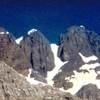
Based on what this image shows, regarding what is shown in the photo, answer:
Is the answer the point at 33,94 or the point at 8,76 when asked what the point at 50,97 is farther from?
the point at 8,76

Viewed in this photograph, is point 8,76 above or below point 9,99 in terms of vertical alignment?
above

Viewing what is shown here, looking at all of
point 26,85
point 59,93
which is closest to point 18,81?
point 26,85

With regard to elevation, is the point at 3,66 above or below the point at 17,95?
above

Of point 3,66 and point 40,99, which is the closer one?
point 40,99

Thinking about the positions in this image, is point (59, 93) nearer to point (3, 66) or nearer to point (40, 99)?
point (40, 99)

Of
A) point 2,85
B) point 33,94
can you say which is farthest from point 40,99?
point 2,85

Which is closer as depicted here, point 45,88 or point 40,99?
point 40,99
